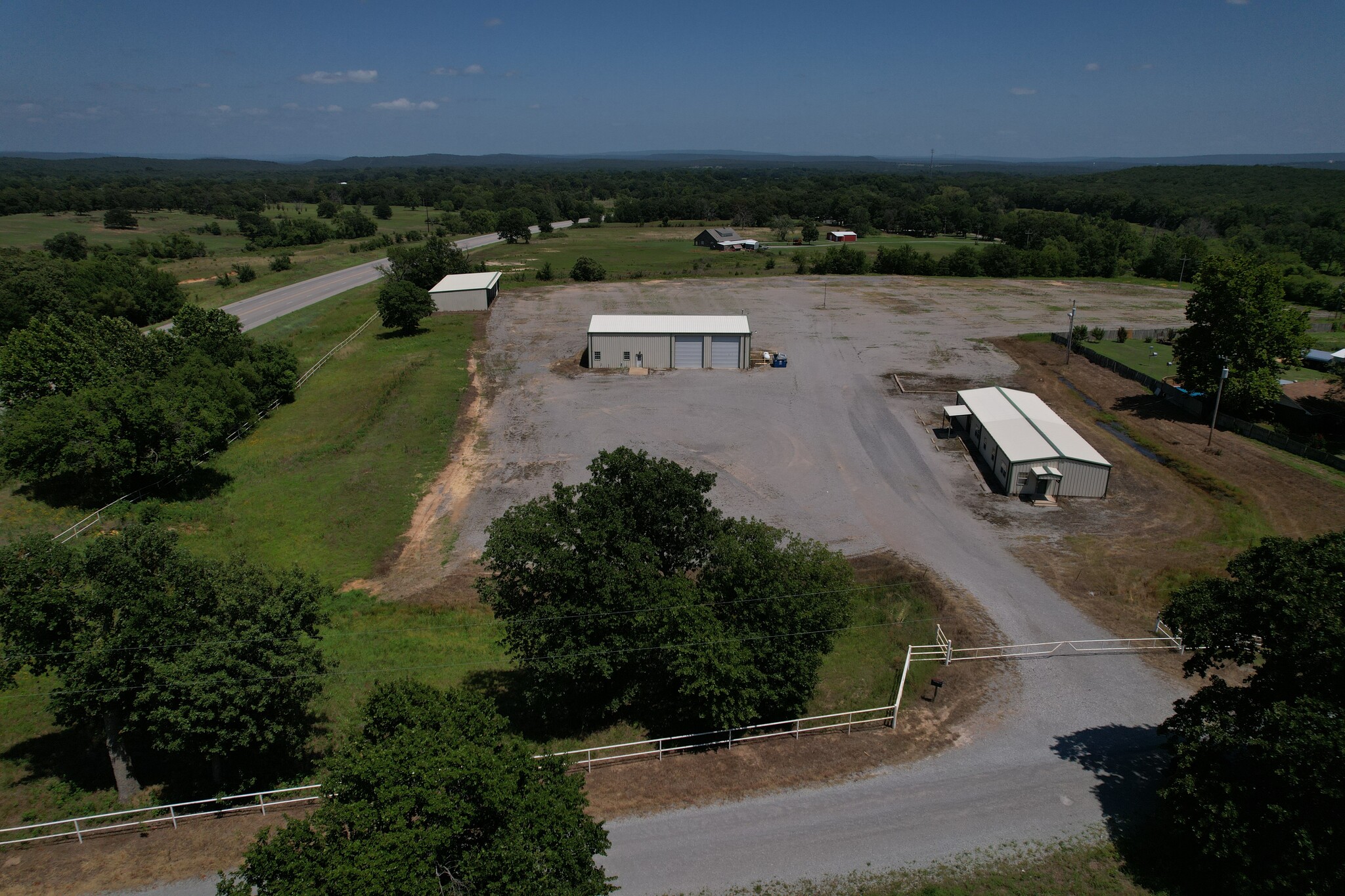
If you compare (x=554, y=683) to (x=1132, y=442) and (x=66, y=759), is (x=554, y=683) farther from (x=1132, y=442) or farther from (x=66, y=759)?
(x=1132, y=442)

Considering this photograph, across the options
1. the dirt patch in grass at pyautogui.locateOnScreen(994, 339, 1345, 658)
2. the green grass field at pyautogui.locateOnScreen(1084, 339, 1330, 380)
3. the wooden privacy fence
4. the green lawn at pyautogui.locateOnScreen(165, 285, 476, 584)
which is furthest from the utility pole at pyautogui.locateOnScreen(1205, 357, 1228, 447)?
the green lawn at pyautogui.locateOnScreen(165, 285, 476, 584)

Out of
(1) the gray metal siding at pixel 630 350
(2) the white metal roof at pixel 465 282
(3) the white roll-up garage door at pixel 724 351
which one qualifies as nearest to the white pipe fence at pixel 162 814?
(1) the gray metal siding at pixel 630 350

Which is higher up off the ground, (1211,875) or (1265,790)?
(1265,790)

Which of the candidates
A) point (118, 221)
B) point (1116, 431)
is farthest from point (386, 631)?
point (118, 221)

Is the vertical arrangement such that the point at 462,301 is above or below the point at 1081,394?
above

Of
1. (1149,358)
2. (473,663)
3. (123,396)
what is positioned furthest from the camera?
(1149,358)

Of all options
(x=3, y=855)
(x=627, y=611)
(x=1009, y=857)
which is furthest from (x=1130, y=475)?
(x=3, y=855)

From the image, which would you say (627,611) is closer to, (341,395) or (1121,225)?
(341,395)
